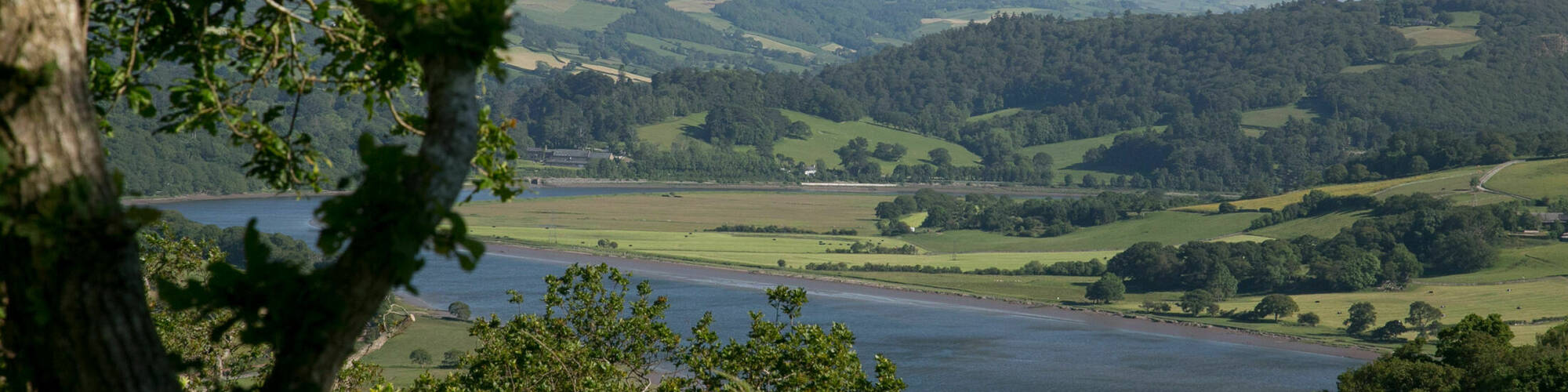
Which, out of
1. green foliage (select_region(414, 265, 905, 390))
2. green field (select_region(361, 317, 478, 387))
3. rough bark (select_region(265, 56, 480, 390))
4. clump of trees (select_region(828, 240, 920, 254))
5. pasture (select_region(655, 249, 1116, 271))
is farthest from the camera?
clump of trees (select_region(828, 240, 920, 254))

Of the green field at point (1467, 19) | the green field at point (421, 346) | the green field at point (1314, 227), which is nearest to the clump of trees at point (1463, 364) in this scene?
the green field at point (421, 346)

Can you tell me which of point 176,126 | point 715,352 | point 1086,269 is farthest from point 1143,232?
point 176,126

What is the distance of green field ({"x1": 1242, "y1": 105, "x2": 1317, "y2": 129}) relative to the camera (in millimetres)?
160625

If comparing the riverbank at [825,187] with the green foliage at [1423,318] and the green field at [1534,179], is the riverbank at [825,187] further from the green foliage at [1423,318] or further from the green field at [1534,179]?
the green foliage at [1423,318]

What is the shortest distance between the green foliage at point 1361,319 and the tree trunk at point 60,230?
2594 inches

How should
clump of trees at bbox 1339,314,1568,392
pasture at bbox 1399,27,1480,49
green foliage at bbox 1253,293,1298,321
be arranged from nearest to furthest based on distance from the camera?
clump of trees at bbox 1339,314,1568,392 → green foliage at bbox 1253,293,1298,321 → pasture at bbox 1399,27,1480,49

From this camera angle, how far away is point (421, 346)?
49938 mm

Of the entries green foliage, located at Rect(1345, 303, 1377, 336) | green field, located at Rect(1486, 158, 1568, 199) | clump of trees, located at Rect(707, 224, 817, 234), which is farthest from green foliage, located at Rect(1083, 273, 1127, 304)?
green field, located at Rect(1486, 158, 1568, 199)

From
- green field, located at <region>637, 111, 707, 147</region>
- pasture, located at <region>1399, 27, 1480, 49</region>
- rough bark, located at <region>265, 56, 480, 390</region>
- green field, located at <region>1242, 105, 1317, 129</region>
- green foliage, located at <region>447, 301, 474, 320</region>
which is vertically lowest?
green foliage, located at <region>447, 301, 474, 320</region>

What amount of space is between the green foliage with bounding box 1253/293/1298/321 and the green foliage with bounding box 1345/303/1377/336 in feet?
14.0

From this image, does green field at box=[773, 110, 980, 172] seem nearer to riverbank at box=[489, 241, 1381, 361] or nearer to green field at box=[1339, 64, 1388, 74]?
green field at box=[1339, 64, 1388, 74]

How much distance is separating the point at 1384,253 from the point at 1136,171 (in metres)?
75.0

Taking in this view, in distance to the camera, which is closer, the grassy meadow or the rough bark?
the rough bark

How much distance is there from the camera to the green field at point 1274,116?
16062 centimetres
